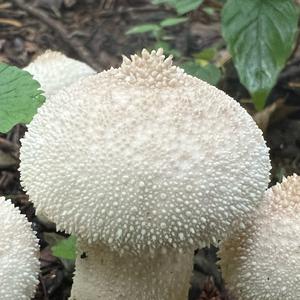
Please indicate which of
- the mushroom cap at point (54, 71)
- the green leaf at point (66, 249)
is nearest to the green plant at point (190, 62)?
the mushroom cap at point (54, 71)

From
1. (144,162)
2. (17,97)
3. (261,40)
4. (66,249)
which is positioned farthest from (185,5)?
(144,162)

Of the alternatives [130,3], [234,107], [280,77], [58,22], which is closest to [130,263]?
[234,107]

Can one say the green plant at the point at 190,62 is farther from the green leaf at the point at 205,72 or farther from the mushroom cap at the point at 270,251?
the mushroom cap at the point at 270,251

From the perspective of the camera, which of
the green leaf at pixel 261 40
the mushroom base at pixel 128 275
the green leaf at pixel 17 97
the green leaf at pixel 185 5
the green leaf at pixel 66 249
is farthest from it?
the green leaf at pixel 185 5

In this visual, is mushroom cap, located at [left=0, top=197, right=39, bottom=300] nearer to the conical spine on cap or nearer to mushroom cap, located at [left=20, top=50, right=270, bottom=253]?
mushroom cap, located at [left=20, top=50, right=270, bottom=253]

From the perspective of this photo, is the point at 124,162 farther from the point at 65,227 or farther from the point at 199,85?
the point at 199,85

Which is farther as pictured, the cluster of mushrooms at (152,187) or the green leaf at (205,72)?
the green leaf at (205,72)

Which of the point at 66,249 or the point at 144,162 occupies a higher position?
the point at 144,162

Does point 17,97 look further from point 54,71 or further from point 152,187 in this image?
point 152,187
